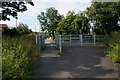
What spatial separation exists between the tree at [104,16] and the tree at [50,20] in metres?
12.3

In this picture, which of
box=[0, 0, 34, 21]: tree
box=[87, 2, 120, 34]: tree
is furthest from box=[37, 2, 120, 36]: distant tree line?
box=[0, 0, 34, 21]: tree

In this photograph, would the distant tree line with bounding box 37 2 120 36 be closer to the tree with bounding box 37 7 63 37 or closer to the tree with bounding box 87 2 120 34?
the tree with bounding box 87 2 120 34

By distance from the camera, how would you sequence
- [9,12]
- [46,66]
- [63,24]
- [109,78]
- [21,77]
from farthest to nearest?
[63,24], [9,12], [46,66], [109,78], [21,77]

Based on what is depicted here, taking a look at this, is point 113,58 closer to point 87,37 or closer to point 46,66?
point 46,66

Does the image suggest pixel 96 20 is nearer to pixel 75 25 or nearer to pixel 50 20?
pixel 75 25

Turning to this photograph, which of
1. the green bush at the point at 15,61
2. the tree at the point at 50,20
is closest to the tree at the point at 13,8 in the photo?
the green bush at the point at 15,61

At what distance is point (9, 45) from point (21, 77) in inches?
46.8

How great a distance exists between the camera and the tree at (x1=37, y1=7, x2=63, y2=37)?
88.0ft

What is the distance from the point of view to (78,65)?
5.97 metres

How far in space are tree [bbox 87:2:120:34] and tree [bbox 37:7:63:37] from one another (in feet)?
40.3

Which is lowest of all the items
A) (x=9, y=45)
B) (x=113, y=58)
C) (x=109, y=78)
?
(x=109, y=78)

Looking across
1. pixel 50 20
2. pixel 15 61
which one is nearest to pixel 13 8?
pixel 15 61

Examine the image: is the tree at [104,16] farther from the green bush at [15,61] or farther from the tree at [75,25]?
the green bush at [15,61]

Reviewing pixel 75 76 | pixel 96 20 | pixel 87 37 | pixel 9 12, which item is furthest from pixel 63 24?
pixel 75 76
